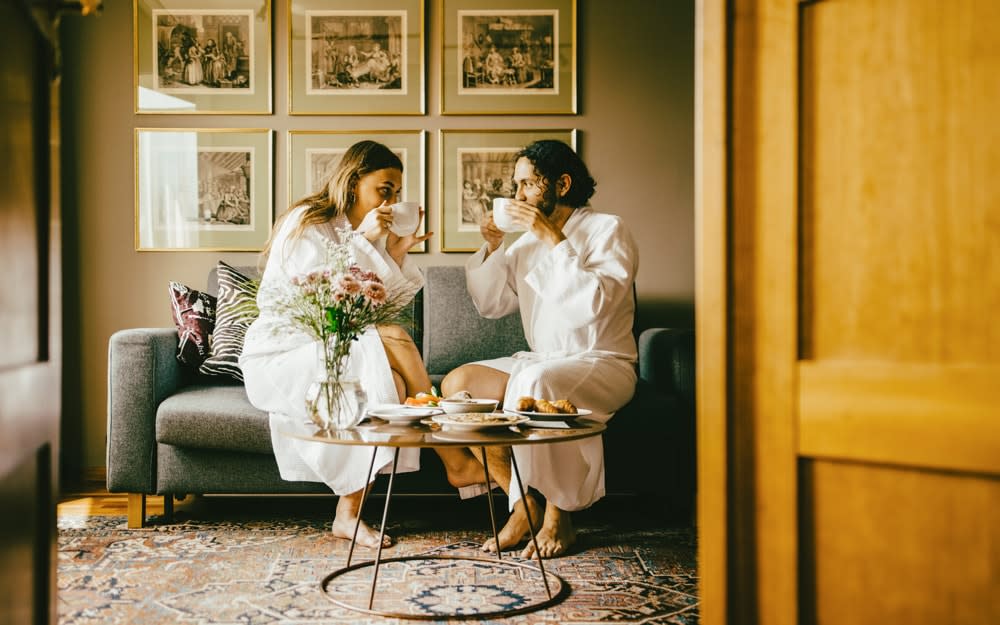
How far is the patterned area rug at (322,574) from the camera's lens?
198cm

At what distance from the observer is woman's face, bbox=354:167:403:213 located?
292 cm

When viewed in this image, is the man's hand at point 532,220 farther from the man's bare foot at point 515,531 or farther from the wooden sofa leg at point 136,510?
the wooden sofa leg at point 136,510

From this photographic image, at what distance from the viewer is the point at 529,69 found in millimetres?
3686

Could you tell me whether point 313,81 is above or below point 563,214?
above

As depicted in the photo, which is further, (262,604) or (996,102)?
(262,604)

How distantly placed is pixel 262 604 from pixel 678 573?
1070mm

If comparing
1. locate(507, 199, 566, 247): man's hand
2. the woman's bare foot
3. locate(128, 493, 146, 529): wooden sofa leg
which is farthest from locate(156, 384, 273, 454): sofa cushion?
locate(507, 199, 566, 247): man's hand

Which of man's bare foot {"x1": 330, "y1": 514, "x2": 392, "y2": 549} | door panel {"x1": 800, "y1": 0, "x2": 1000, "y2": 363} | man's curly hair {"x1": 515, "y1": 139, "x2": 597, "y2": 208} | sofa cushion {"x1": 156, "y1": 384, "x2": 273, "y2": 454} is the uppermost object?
man's curly hair {"x1": 515, "y1": 139, "x2": 597, "y2": 208}

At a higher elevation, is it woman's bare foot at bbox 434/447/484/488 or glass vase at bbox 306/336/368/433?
glass vase at bbox 306/336/368/433

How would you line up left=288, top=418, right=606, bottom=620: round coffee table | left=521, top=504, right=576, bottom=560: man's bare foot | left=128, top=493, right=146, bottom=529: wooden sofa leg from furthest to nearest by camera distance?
left=128, top=493, right=146, bottom=529: wooden sofa leg → left=521, top=504, right=576, bottom=560: man's bare foot → left=288, top=418, right=606, bottom=620: round coffee table

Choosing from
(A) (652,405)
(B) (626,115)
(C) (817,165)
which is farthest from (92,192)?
(C) (817,165)

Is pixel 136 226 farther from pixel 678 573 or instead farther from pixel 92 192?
pixel 678 573

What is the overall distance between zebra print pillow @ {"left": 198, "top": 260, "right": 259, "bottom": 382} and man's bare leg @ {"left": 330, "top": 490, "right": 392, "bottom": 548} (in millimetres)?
657

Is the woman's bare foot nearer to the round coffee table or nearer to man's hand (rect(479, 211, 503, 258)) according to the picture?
the round coffee table
